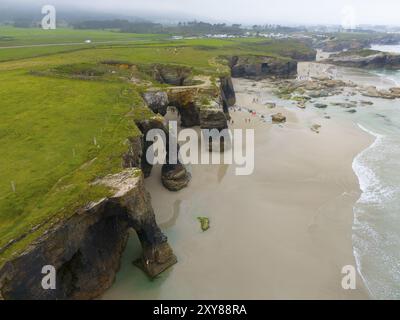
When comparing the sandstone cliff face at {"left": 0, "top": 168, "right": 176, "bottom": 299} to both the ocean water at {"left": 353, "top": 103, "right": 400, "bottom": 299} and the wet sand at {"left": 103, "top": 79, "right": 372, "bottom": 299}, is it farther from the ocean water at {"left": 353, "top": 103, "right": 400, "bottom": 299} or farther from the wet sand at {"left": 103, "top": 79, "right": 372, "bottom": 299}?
the ocean water at {"left": 353, "top": 103, "right": 400, "bottom": 299}

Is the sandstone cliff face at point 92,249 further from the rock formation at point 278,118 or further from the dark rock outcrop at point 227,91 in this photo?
the dark rock outcrop at point 227,91

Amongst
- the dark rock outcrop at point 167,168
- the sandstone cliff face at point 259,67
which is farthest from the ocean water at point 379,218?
the sandstone cliff face at point 259,67

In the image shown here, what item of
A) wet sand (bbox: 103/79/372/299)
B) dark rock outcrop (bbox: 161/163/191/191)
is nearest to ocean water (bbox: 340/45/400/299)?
wet sand (bbox: 103/79/372/299)

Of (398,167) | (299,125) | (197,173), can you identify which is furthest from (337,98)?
(197,173)

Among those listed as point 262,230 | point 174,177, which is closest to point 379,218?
point 262,230

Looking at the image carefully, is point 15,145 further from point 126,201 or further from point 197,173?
point 197,173

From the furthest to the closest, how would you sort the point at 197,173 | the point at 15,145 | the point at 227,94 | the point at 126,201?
1. the point at 227,94
2. the point at 197,173
3. the point at 15,145
4. the point at 126,201

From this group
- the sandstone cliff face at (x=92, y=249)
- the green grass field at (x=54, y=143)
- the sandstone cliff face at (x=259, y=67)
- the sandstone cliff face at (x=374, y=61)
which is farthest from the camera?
the sandstone cliff face at (x=374, y=61)
